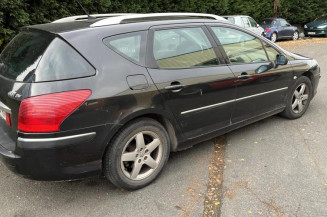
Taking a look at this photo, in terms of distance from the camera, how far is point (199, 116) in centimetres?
356

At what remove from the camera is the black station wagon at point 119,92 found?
2629 mm

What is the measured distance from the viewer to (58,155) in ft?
8.70

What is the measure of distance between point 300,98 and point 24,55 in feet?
13.3

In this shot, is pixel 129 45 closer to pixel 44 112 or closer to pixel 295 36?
pixel 44 112

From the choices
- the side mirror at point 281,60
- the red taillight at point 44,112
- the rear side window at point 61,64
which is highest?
the rear side window at point 61,64

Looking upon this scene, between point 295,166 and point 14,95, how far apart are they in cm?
301

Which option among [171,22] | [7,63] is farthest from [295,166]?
[7,63]

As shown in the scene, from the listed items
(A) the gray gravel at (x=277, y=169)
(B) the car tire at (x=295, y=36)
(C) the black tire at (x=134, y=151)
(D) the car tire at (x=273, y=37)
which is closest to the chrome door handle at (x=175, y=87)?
(C) the black tire at (x=134, y=151)

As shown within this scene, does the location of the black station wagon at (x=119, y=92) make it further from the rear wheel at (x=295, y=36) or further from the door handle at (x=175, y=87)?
the rear wheel at (x=295, y=36)

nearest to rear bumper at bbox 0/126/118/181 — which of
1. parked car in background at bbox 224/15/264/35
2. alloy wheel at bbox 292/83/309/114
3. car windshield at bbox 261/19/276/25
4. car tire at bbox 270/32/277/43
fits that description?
alloy wheel at bbox 292/83/309/114

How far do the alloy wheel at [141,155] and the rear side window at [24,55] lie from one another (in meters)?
1.09

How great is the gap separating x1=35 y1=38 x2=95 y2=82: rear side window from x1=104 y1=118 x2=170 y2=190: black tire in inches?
25.6

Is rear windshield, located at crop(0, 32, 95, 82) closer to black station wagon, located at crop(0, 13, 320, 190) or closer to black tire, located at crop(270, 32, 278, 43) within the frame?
black station wagon, located at crop(0, 13, 320, 190)

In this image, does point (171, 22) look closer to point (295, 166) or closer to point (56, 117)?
point (56, 117)
